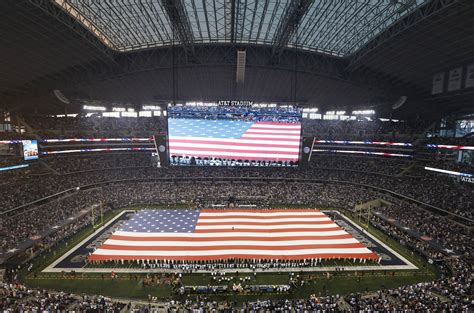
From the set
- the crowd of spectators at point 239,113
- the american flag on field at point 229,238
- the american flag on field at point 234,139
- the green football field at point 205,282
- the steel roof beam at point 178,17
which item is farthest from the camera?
the american flag on field at point 234,139

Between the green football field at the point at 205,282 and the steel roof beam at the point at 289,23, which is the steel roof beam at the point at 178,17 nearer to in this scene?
the steel roof beam at the point at 289,23

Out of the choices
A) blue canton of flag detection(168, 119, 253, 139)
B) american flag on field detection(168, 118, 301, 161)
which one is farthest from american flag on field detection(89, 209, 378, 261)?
blue canton of flag detection(168, 119, 253, 139)

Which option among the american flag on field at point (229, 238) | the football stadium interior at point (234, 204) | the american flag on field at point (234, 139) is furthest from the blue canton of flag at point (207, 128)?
the american flag on field at point (229, 238)

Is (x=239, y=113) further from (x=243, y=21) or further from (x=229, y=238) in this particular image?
(x=229, y=238)

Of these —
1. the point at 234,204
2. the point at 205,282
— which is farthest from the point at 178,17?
the point at 234,204

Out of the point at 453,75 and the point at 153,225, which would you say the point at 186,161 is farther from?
the point at 453,75

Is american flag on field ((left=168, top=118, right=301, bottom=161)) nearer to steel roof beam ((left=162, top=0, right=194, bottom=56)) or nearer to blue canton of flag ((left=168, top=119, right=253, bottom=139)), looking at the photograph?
blue canton of flag ((left=168, top=119, right=253, bottom=139))

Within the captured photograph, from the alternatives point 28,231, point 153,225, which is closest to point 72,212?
point 28,231

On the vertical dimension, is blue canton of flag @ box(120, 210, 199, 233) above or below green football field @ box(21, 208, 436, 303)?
above
